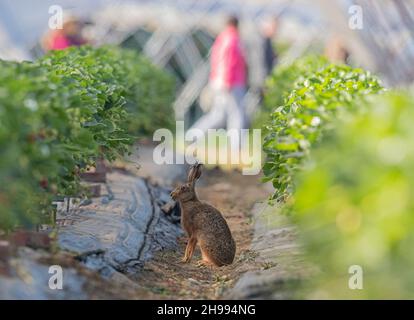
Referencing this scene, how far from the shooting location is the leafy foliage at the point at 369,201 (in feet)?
13.6

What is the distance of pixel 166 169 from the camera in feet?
43.1

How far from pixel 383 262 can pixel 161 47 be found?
2381cm

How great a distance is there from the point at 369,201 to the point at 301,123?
7.06ft

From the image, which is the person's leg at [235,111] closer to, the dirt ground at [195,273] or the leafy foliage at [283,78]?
the leafy foliage at [283,78]

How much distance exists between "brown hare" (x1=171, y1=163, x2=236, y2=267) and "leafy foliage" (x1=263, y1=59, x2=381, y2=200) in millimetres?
577

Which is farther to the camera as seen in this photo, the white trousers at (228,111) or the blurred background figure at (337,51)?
the white trousers at (228,111)

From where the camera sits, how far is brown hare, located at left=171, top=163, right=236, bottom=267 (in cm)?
771

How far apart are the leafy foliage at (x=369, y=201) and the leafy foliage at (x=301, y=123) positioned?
106 centimetres

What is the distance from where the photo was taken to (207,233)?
25.6 ft
